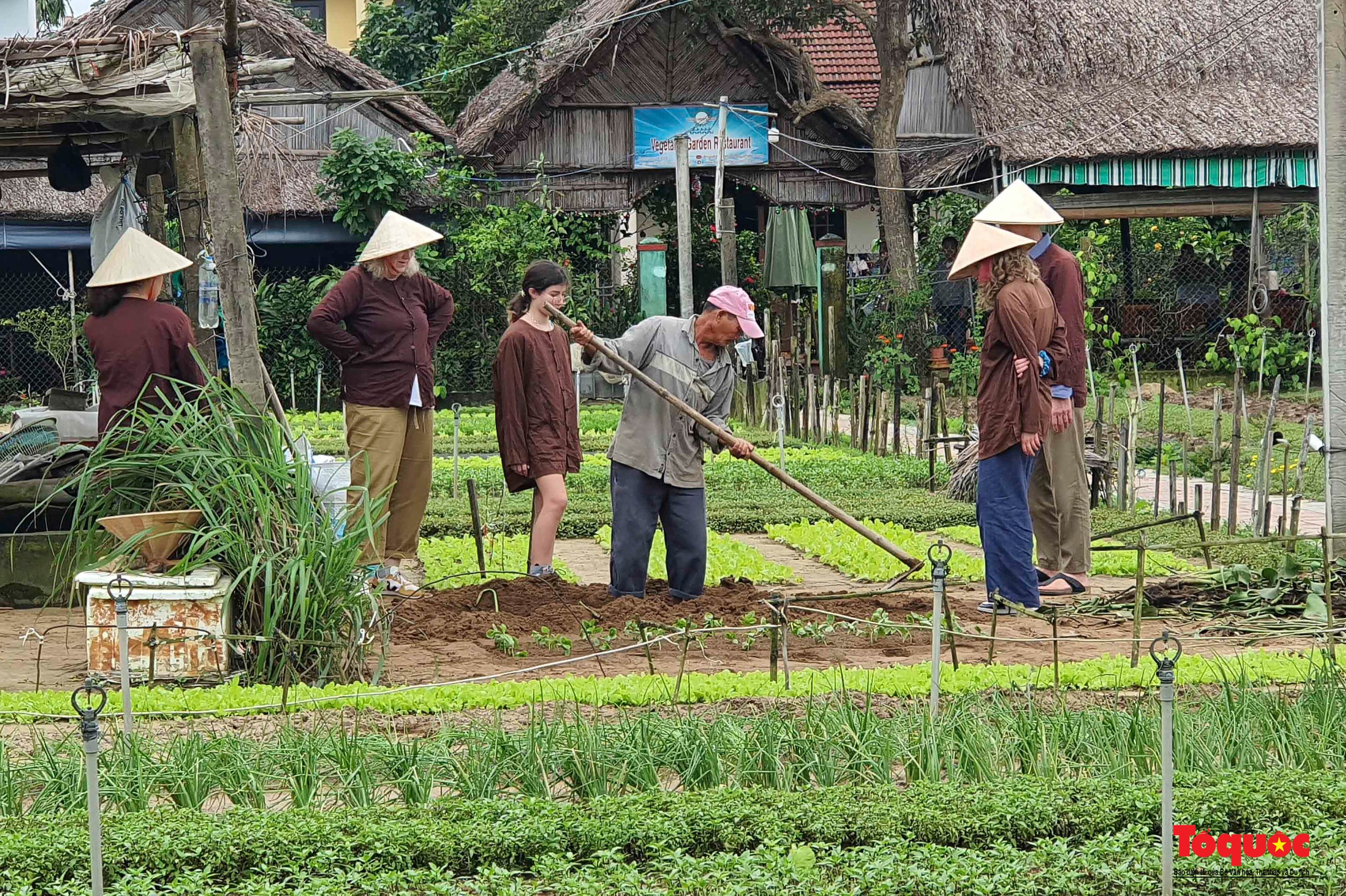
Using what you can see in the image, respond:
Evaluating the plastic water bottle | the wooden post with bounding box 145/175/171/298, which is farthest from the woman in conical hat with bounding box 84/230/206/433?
the wooden post with bounding box 145/175/171/298

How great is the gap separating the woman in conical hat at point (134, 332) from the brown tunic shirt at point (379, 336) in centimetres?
69

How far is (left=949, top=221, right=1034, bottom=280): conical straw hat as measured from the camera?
775 centimetres

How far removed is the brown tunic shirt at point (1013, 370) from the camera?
7.65 metres

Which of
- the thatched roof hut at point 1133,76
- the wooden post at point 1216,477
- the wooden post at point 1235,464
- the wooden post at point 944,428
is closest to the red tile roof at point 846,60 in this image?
the thatched roof hut at point 1133,76

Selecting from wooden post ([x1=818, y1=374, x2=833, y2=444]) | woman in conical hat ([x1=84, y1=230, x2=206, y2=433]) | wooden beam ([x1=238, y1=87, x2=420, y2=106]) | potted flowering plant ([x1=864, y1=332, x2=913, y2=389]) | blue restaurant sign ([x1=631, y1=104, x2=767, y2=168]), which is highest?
blue restaurant sign ([x1=631, y1=104, x2=767, y2=168])

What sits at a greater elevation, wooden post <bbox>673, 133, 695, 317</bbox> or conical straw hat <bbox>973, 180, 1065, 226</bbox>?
wooden post <bbox>673, 133, 695, 317</bbox>

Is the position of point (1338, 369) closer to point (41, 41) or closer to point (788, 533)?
point (788, 533)

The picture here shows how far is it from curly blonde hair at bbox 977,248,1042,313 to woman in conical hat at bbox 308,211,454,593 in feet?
8.90

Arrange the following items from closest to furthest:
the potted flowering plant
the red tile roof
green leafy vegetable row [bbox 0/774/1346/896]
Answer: green leafy vegetable row [bbox 0/774/1346/896] → the potted flowering plant → the red tile roof

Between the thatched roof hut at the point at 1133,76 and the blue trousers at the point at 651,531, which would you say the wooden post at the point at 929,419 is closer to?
the blue trousers at the point at 651,531

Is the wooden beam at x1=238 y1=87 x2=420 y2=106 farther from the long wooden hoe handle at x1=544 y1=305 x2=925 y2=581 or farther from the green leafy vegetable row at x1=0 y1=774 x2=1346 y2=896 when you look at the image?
the green leafy vegetable row at x1=0 y1=774 x2=1346 y2=896

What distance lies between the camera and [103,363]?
762 centimetres

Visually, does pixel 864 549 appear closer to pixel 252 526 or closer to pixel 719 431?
pixel 719 431

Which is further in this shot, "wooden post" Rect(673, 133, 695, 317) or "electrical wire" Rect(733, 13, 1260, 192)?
"electrical wire" Rect(733, 13, 1260, 192)
